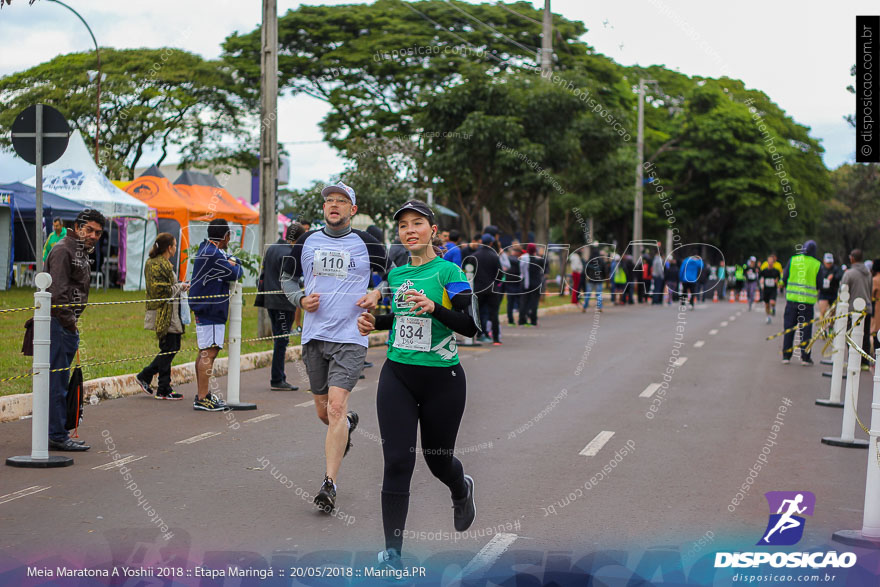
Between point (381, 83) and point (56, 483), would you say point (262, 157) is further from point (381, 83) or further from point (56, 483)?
point (381, 83)

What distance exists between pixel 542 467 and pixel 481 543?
2.12 metres

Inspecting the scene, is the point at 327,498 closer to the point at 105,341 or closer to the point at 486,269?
the point at 105,341

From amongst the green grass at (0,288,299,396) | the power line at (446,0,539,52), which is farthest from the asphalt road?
the power line at (446,0,539,52)

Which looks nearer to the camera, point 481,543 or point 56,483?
point 481,543

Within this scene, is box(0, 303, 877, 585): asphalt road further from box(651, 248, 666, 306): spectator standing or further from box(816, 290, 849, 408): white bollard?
box(651, 248, 666, 306): spectator standing

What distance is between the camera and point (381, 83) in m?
34.7

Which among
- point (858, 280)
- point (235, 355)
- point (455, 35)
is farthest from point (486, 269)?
point (455, 35)

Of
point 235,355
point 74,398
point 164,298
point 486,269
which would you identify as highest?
point 486,269

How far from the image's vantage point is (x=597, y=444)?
324 inches

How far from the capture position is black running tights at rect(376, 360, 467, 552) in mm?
4680

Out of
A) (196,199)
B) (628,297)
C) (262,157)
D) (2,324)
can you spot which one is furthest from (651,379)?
(628,297)

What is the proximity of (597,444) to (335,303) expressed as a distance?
318 cm

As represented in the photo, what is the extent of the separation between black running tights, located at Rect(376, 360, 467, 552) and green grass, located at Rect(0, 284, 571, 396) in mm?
4957

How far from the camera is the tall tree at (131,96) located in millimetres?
32594
